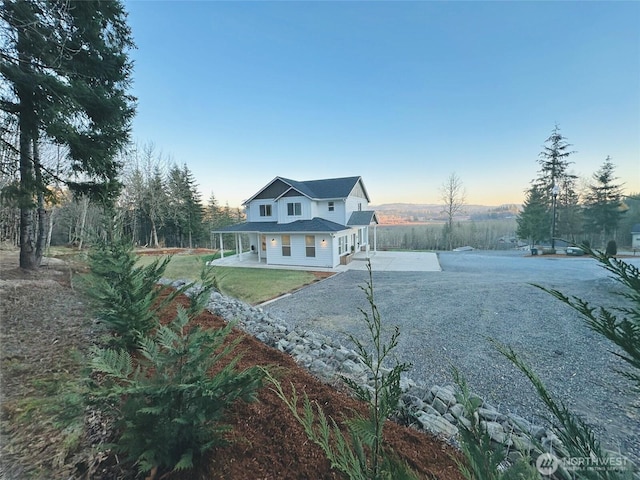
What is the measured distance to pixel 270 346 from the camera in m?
3.88

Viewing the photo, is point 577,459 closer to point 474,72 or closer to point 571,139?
point 474,72

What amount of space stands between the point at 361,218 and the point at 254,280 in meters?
9.25

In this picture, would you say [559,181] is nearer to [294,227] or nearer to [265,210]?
[294,227]

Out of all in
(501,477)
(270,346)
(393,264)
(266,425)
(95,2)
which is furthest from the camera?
(393,264)

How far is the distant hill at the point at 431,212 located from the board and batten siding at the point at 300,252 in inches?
605

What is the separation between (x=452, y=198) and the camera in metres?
26.7

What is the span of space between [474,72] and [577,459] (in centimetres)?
1628

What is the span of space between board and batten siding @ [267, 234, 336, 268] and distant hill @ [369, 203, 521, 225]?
605 inches

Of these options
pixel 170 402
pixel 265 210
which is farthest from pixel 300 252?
pixel 170 402

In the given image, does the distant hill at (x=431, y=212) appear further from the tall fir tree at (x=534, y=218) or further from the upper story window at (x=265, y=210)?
the upper story window at (x=265, y=210)

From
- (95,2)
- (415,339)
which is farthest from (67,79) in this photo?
(415,339)

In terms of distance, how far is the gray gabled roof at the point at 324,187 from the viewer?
1685 cm

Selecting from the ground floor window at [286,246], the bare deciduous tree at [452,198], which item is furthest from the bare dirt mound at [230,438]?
the bare deciduous tree at [452,198]

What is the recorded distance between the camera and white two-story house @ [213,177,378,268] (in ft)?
47.7
